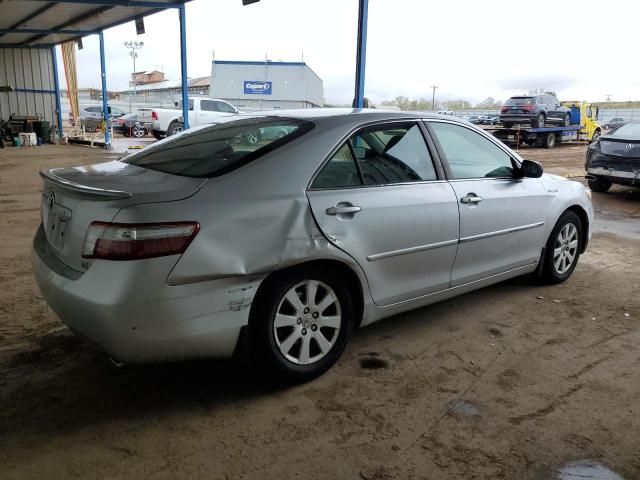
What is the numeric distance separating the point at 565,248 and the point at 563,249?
4 cm

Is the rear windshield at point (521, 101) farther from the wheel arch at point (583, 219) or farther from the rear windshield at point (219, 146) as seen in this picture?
the rear windshield at point (219, 146)

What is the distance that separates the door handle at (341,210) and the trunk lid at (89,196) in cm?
71

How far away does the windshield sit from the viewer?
10.6m

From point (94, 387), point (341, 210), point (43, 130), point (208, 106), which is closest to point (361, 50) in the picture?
point (341, 210)

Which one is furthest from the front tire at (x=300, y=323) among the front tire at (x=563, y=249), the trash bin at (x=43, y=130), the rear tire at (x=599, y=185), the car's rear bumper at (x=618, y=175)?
the trash bin at (x=43, y=130)

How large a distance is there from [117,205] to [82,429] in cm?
112

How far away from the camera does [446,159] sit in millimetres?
3875

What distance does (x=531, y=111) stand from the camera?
78.5 ft

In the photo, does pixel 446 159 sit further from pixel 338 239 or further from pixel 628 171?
pixel 628 171

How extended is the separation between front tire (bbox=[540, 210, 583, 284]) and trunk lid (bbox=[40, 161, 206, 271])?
10.8ft

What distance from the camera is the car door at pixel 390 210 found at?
10.4 feet

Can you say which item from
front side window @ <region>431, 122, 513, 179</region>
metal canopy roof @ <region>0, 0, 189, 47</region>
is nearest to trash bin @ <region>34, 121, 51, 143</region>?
metal canopy roof @ <region>0, 0, 189, 47</region>

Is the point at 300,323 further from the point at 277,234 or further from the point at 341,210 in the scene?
the point at 341,210

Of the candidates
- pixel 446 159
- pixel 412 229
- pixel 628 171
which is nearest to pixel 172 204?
pixel 412 229
